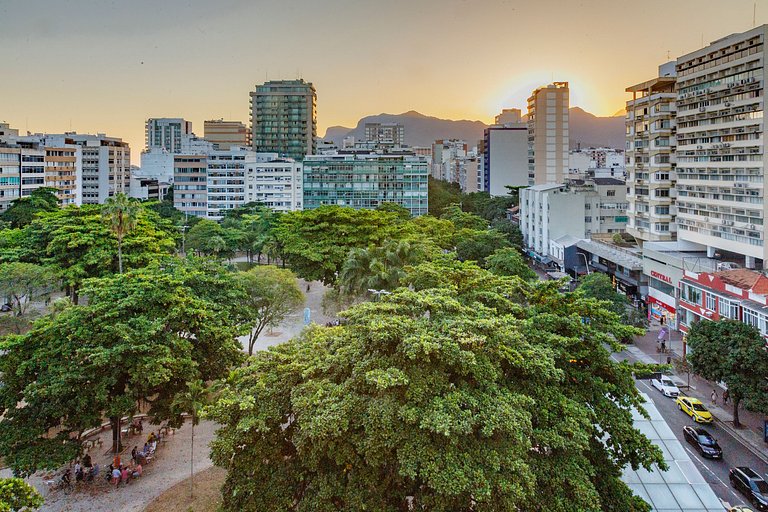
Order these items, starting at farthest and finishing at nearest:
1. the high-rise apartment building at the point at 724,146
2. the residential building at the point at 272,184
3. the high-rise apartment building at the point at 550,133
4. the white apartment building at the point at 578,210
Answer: the high-rise apartment building at the point at 550,133
the residential building at the point at 272,184
the white apartment building at the point at 578,210
the high-rise apartment building at the point at 724,146

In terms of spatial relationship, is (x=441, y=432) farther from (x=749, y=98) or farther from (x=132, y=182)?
(x=132, y=182)

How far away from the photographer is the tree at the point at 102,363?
15.2 meters

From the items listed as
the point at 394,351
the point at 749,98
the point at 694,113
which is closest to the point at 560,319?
the point at 394,351

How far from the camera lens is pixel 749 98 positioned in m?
31.1

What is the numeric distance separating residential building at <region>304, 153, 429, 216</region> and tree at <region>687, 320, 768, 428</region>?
52.4m

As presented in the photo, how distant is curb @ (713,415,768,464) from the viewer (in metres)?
19.3

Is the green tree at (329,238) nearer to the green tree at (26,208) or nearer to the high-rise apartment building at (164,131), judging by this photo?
the green tree at (26,208)

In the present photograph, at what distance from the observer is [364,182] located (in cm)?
7388

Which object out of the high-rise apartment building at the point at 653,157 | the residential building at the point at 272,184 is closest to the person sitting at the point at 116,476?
the high-rise apartment building at the point at 653,157

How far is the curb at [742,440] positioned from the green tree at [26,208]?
53920mm

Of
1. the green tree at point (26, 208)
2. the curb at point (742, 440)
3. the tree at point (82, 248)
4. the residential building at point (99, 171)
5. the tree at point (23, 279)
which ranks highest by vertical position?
the residential building at point (99, 171)

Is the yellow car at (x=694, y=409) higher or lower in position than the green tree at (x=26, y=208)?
lower

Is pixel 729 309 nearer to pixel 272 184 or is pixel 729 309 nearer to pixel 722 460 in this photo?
pixel 722 460

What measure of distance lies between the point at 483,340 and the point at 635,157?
37.7 meters
